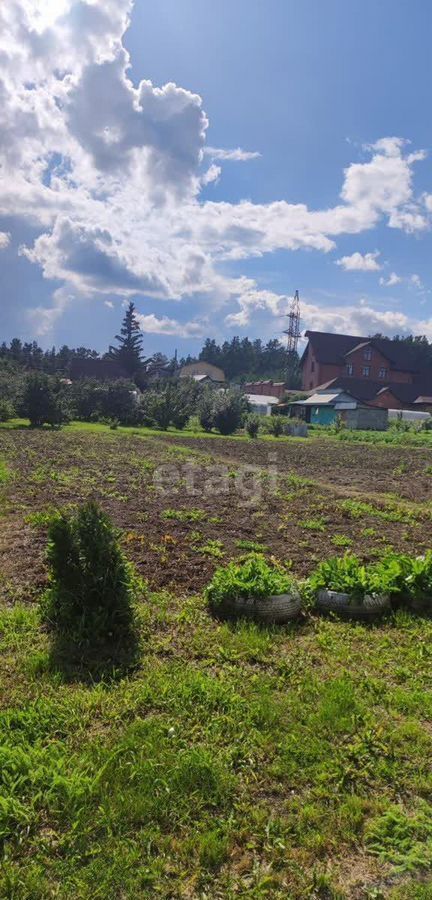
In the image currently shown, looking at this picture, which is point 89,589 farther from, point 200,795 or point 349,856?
point 349,856

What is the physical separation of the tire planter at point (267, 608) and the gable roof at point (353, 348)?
65.4m

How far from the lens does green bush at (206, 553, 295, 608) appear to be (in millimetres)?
4430

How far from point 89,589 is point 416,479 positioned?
12.7 m

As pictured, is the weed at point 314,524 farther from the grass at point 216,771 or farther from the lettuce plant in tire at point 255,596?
the grass at point 216,771

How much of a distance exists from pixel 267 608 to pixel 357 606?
0.81 m

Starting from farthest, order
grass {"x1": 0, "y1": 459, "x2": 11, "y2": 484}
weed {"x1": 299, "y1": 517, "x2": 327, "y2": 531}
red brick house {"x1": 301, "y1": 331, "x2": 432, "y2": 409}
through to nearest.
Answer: red brick house {"x1": 301, "y1": 331, "x2": 432, "y2": 409} → grass {"x1": 0, "y1": 459, "x2": 11, "y2": 484} → weed {"x1": 299, "y1": 517, "x2": 327, "y2": 531}

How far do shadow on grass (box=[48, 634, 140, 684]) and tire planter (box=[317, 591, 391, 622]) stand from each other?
5.78ft

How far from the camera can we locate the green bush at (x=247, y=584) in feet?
14.5

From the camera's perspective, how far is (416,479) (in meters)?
14.8

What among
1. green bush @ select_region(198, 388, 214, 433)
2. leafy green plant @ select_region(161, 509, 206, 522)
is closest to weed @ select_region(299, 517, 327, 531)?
leafy green plant @ select_region(161, 509, 206, 522)

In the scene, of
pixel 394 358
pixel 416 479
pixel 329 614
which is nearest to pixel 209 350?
pixel 394 358

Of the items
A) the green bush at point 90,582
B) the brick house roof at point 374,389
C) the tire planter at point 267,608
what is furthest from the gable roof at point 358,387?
the green bush at point 90,582

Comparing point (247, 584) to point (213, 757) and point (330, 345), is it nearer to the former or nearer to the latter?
point (213, 757)

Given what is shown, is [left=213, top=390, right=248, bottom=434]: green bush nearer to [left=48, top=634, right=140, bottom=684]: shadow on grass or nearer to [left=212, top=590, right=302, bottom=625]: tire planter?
[left=212, top=590, right=302, bottom=625]: tire planter
